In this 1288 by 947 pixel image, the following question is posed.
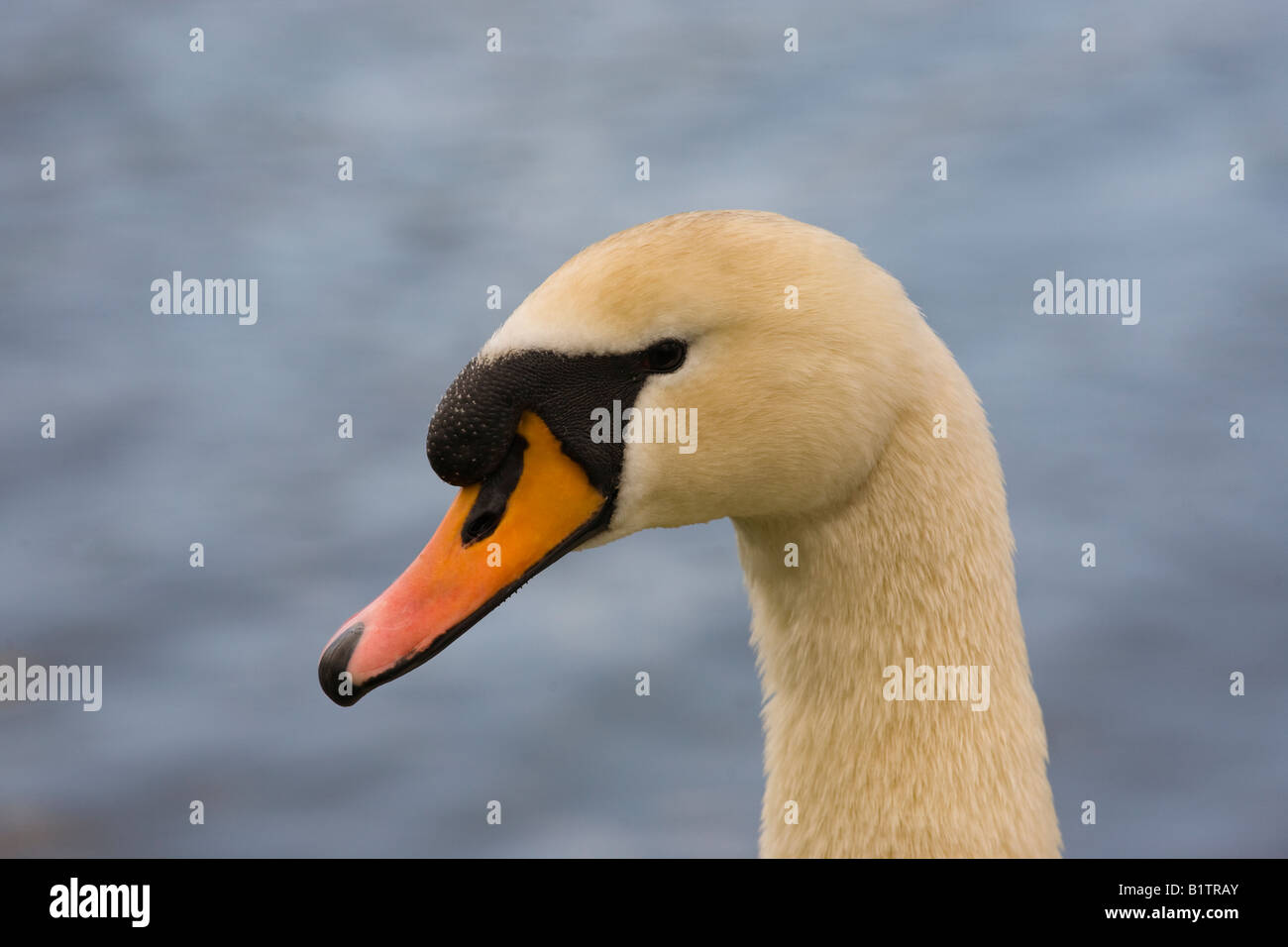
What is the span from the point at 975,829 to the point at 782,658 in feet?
1.88

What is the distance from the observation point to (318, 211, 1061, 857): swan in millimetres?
2795

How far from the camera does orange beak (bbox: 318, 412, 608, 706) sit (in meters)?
2.86

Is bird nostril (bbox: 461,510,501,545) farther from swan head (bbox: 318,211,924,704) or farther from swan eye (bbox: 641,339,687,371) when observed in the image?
swan eye (bbox: 641,339,687,371)

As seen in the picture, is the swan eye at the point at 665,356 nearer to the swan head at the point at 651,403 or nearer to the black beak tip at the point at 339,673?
the swan head at the point at 651,403

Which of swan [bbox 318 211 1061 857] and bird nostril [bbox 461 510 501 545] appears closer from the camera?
swan [bbox 318 211 1061 857]

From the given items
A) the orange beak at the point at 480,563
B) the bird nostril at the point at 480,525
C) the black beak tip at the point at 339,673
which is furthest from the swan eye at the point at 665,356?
the black beak tip at the point at 339,673

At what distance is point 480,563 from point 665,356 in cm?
59

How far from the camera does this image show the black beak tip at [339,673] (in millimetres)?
2820

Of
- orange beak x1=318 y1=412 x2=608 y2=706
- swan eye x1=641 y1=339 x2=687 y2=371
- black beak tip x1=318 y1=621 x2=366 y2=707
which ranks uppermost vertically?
swan eye x1=641 y1=339 x2=687 y2=371

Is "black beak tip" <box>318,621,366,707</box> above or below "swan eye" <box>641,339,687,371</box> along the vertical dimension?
below

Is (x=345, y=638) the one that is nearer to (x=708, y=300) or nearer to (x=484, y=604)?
(x=484, y=604)

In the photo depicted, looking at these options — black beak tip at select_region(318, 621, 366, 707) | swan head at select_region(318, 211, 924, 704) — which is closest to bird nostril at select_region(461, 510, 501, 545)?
swan head at select_region(318, 211, 924, 704)

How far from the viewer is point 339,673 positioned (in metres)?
2.82
